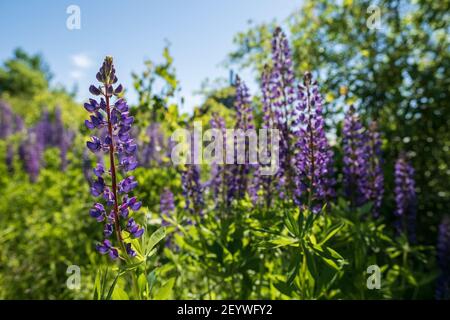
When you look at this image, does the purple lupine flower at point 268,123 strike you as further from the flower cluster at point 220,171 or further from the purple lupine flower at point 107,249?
the purple lupine flower at point 107,249

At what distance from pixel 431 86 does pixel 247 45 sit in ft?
6.70

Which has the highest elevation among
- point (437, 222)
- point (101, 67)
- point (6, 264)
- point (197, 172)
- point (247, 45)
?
point (247, 45)

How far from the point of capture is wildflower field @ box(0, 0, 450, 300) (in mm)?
1942

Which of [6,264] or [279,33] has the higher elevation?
[279,33]

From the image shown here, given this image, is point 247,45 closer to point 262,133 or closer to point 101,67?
point 262,133

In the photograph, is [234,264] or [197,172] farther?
[197,172]

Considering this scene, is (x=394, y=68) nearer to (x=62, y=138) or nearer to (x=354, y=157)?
(x=354, y=157)

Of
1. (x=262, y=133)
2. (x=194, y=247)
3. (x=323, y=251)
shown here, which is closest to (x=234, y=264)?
(x=194, y=247)

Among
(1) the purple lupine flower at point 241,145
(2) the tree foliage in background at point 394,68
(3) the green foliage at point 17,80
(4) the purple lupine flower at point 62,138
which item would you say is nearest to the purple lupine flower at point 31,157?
(4) the purple lupine flower at point 62,138

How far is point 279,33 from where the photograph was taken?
2586 mm

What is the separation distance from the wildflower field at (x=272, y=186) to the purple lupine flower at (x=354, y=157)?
11mm

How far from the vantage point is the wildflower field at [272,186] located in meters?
1.94

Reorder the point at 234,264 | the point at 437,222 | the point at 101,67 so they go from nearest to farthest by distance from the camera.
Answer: the point at 101,67 < the point at 234,264 < the point at 437,222

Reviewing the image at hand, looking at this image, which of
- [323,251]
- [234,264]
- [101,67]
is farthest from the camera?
[234,264]
